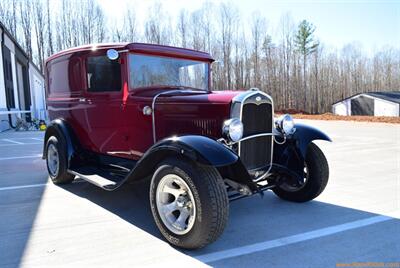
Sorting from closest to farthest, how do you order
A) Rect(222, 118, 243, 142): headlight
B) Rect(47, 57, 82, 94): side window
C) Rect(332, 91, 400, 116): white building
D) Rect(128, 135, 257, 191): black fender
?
Rect(128, 135, 257, 191): black fender, Rect(222, 118, 243, 142): headlight, Rect(47, 57, 82, 94): side window, Rect(332, 91, 400, 116): white building

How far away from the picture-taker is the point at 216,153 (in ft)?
9.57

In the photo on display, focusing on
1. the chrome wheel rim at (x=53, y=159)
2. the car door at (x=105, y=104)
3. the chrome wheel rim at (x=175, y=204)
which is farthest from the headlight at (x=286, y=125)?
the chrome wheel rim at (x=53, y=159)

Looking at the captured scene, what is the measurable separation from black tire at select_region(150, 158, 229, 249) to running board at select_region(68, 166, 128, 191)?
1045 millimetres

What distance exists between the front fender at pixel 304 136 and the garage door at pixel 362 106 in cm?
3954

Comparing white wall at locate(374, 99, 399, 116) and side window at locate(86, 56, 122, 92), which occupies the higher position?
side window at locate(86, 56, 122, 92)

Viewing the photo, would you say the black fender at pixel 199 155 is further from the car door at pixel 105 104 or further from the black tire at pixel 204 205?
the car door at pixel 105 104

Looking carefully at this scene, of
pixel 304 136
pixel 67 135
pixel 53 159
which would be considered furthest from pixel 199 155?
pixel 53 159

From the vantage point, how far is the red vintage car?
A: 2975 millimetres

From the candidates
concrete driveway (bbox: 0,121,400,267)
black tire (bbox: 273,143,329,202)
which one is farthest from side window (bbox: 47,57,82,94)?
black tire (bbox: 273,143,329,202)

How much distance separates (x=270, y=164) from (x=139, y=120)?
Answer: 1692 mm

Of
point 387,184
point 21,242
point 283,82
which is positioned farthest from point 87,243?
point 283,82

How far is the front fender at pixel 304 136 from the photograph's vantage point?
4031 millimetres

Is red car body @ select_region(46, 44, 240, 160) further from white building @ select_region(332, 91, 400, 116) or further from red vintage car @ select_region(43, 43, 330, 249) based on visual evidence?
white building @ select_region(332, 91, 400, 116)

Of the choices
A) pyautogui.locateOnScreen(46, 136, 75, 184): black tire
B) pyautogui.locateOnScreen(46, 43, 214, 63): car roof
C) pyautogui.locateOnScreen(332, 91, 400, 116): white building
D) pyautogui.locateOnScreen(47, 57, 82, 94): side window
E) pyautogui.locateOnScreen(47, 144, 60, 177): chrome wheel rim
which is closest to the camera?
pyautogui.locateOnScreen(46, 43, 214, 63): car roof
